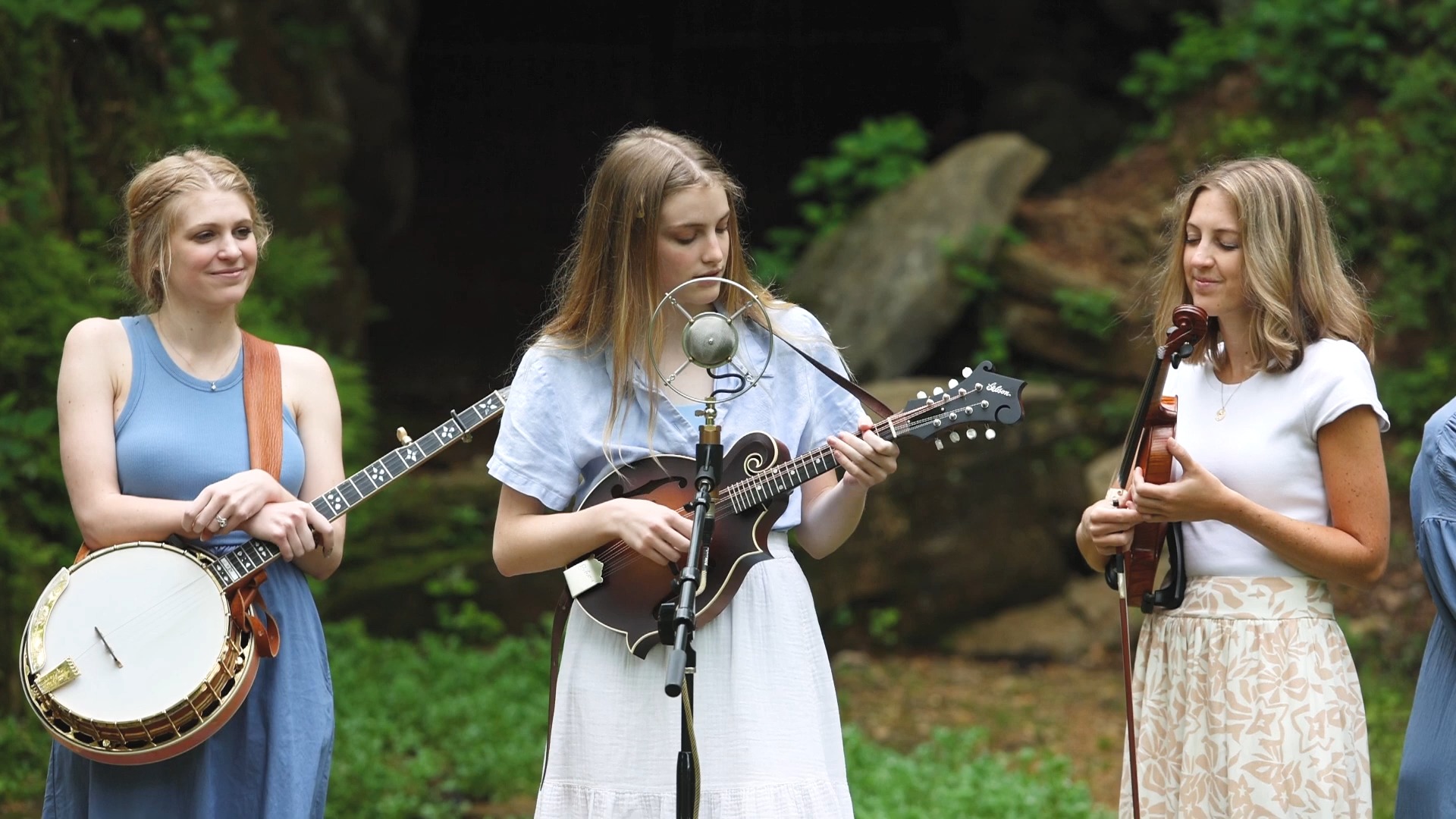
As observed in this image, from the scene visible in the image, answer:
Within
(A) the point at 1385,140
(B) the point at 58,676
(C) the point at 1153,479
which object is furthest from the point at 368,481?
(A) the point at 1385,140

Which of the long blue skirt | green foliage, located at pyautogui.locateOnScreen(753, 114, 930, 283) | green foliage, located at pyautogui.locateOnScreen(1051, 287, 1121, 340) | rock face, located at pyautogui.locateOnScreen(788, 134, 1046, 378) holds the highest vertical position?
green foliage, located at pyautogui.locateOnScreen(753, 114, 930, 283)

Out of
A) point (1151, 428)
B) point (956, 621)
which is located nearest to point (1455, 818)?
point (1151, 428)

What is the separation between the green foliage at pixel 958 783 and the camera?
5.20 meters

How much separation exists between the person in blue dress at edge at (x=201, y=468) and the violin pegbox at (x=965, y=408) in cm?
125

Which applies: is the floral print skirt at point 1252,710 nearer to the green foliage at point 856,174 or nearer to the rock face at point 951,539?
the rock face at point 951,539

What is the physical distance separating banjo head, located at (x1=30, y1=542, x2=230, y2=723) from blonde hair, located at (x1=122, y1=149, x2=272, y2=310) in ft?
1.98

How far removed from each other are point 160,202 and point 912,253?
6.76 meters

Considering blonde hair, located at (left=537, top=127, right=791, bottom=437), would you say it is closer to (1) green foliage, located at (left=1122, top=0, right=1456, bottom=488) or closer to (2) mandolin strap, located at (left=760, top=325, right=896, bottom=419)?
(2) mandolin strap, located at (left=760, top=325, right=896, bottom=419)

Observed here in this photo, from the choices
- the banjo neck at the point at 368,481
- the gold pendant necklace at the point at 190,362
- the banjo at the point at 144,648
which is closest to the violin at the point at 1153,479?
the banjo neck at the point at 368,481

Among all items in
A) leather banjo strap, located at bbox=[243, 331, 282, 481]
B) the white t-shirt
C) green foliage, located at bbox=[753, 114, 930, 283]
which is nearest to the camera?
the white t-shirt

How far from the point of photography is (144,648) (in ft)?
9.79

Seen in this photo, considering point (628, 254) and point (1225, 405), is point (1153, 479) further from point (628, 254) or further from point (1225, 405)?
point (628, 254)

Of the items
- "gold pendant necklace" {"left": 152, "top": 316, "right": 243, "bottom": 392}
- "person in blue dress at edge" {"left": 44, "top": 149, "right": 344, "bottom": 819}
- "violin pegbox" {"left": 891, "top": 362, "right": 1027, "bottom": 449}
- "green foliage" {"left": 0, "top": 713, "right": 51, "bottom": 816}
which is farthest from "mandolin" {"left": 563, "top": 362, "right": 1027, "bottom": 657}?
"green foliage" {"left": 0, "top": 713, "right": 51, "bottom": 816}

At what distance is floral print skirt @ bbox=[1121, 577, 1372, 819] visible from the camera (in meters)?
2.84
